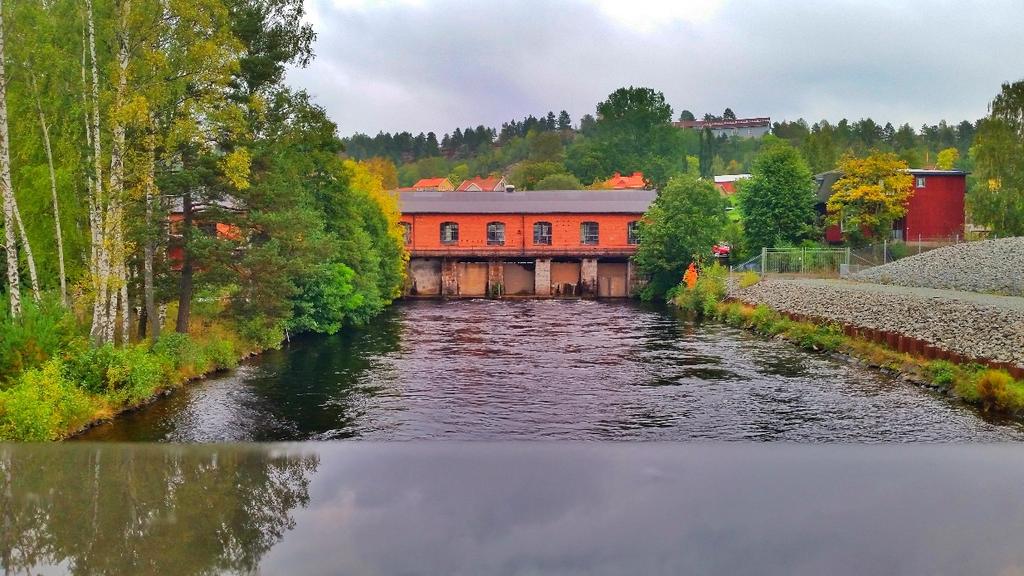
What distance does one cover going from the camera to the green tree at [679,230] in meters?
49.5

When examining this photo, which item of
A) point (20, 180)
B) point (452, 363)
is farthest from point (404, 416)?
point (20, 180)

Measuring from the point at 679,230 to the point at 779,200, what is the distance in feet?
20.0

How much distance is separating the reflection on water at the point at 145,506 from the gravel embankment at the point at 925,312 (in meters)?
17.0

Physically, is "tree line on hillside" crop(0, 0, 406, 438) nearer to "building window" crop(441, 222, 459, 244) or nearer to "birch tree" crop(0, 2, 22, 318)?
"birch tree" crop(0, 2, 22, 318)

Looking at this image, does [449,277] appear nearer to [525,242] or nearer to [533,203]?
[525,242]

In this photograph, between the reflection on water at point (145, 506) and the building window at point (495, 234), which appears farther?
the building window at point (495, 234)

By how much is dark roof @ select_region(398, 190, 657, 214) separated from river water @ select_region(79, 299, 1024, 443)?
27.5 metres

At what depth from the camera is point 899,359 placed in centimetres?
2191

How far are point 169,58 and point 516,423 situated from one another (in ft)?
36.5

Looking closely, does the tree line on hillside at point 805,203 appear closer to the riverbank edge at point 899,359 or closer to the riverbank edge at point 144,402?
the riverbank edge at point 899,359

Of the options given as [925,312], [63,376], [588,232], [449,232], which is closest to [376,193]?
[449,232]

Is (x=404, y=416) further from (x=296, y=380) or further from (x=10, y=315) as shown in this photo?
(x=10, y=315)

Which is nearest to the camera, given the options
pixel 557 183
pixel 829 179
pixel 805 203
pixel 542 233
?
pixel 805 203

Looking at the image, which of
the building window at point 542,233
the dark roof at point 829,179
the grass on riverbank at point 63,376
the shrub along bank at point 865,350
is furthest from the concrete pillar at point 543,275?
the grass on riverbank at point 63,376
